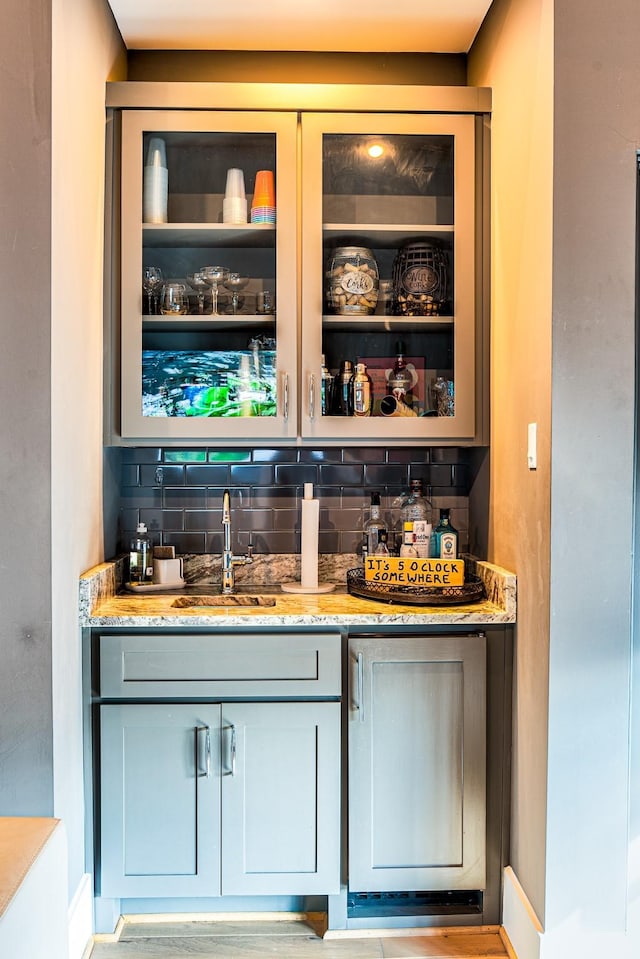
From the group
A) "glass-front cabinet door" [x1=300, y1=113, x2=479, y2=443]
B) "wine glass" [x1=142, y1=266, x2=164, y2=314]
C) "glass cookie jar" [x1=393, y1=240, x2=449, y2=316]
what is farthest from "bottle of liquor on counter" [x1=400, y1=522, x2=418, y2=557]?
"wine glass" [x1=142, y1=266, x2=164, y2=314]

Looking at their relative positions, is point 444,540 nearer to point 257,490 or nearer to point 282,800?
point 257,490

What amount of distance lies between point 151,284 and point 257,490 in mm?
771

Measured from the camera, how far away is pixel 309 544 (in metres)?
2.55

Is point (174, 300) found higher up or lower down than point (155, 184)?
lower down

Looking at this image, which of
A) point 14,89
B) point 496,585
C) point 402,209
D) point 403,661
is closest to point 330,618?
point 403,661

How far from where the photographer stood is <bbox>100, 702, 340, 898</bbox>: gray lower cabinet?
2.11 m

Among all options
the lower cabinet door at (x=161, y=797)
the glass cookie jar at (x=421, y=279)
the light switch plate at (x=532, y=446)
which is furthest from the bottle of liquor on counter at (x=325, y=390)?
the lower cabinet door at (x=161, y=797)

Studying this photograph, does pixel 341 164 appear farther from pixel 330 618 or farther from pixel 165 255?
pixel 330 618

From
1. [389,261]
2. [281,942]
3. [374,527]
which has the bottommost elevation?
[281,942]

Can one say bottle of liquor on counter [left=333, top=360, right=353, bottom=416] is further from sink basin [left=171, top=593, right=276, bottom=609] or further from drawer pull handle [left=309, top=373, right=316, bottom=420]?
sink basin [left=171, top=593, right=276, bottom=609]

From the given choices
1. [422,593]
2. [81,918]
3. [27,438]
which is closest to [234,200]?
[27,438]

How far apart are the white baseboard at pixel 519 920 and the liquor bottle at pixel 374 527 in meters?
1.03

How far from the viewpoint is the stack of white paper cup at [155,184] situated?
239cm

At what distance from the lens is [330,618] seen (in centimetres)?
212
